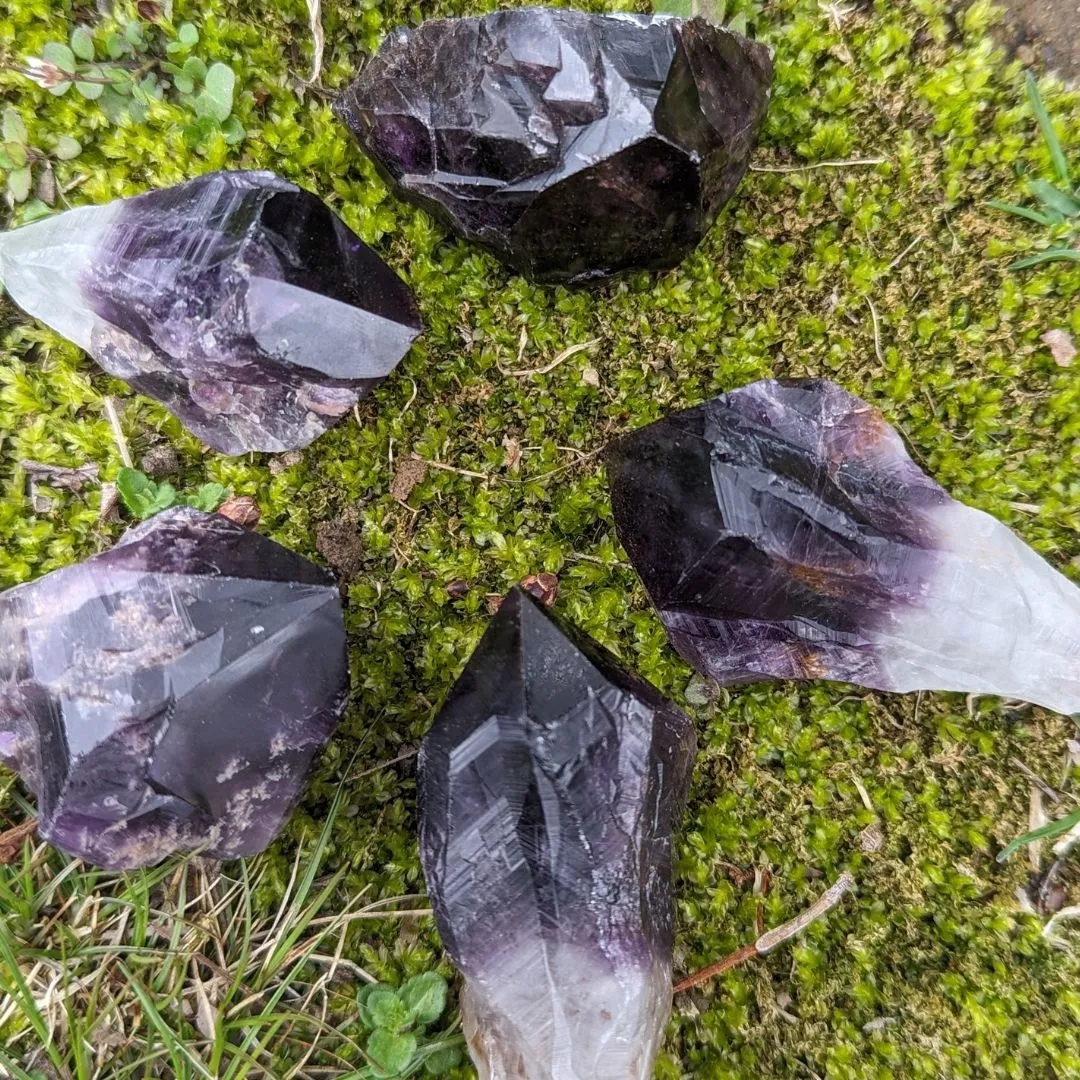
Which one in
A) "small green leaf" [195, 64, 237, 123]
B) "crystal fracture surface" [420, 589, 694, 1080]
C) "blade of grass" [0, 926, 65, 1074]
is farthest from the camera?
"small green leaf" [195, 64, 237, 123]

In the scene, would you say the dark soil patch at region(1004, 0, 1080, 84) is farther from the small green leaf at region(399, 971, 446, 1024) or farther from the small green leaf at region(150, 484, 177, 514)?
the small green leaf at region(399, 971, 446, 1024)

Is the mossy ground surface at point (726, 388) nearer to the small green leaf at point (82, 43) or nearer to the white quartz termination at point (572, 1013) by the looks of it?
the small green leaf at point (82, 43)

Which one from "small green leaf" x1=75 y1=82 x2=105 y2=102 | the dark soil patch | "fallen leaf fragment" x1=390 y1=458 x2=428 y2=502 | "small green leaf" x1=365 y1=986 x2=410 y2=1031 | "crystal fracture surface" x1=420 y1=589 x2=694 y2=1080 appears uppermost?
the dark soil patch

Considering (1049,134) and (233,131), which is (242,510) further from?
(1049,134)

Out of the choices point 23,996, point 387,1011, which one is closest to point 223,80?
point 23,996

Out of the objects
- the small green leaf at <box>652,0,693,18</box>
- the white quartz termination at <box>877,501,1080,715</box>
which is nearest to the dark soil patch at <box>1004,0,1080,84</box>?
the small green leaf at <box>652,0,693,18</box>

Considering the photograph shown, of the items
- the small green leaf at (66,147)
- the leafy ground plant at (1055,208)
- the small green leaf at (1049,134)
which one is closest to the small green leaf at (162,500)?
the small green leaf at (66,147)

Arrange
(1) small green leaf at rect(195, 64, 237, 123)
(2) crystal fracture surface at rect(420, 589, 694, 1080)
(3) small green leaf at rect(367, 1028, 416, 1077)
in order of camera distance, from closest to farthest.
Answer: (2) crystal fracture surface at rect(420, 589, 694, 1080), (3) small green leaf at rect(367, 1028, 416, 1077), (1) small green leaf at rect(195, 64, 237, 123)
